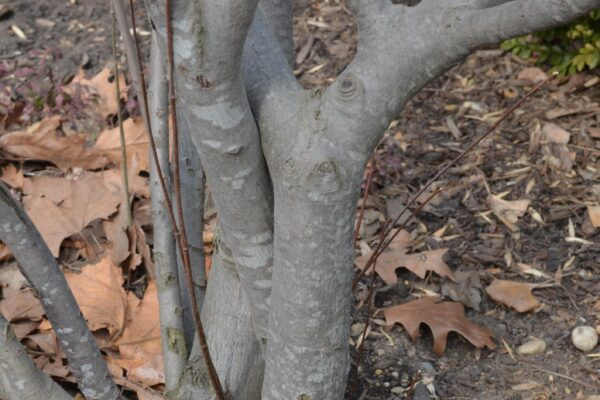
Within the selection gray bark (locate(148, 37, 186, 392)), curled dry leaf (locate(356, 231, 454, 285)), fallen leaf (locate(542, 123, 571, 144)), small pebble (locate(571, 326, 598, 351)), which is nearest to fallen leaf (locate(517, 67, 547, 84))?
fallen leaf (locate(542, 123, 571, 144))

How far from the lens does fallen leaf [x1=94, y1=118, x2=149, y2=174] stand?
9.58 feet

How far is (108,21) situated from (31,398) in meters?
2.58

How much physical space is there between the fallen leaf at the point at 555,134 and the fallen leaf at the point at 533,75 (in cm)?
35

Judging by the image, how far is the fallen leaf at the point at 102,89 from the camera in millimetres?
3225

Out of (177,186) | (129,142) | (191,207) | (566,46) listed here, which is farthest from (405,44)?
(566,46)

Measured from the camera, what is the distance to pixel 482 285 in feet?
8.12

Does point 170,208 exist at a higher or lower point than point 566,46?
higher

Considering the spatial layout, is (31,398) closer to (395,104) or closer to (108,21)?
(395,104)

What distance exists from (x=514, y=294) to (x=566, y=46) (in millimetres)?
1434

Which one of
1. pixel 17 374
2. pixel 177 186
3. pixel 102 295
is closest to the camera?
pixel 177 186

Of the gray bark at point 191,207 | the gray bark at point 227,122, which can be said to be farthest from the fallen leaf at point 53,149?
the gray bark at point 227,122

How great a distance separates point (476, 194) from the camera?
2.86m

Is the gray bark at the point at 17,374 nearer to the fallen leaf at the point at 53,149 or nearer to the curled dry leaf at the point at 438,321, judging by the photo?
the curled dry leaf at the point at 438,321

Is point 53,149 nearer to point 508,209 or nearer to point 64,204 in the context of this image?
point 64,204
